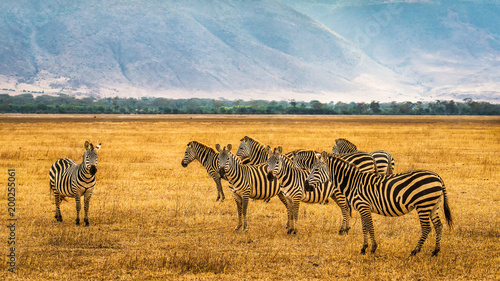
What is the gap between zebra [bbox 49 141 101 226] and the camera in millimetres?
12719

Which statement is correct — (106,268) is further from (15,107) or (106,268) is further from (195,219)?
(15,107)

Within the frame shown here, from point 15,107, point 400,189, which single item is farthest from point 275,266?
point 15,107

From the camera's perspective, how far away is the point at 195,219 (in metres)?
14.2

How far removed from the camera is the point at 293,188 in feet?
40.8

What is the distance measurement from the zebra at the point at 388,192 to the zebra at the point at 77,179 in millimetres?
4996

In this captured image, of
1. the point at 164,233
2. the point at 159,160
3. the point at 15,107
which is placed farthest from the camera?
the point at 15,107

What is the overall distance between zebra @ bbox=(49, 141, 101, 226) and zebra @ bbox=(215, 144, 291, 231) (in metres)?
2.91

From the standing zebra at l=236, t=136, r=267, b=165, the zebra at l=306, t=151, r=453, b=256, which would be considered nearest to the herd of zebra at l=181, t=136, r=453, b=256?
the zebra at l=306, t=151, r=453, b=256

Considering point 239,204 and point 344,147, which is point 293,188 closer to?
point 239,204

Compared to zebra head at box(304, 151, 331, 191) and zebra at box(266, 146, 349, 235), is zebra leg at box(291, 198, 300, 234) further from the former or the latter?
zebra head at box(304, 151, 331, 191)

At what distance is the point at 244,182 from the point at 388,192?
135 inches

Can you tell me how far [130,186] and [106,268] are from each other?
910 centimetres

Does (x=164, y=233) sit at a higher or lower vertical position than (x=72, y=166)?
lower

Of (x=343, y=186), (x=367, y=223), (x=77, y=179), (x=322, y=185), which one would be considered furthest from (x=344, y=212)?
(x=77, y=179)
